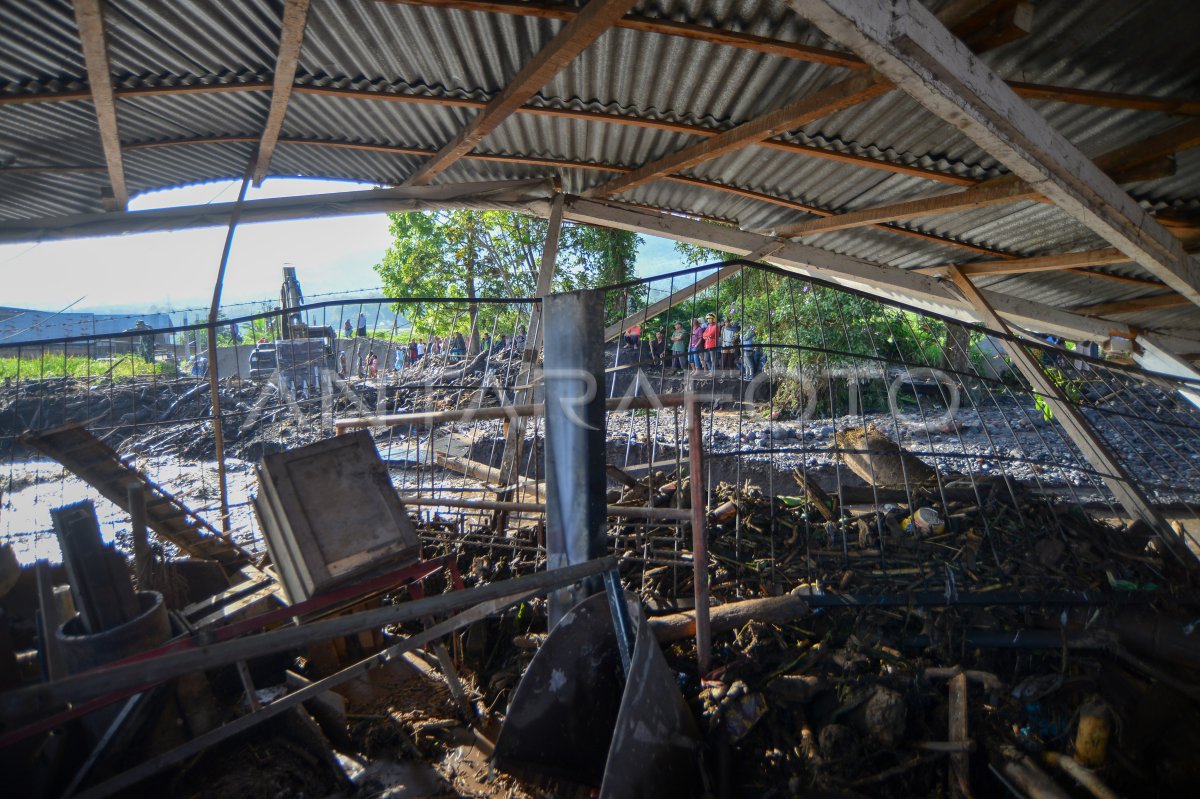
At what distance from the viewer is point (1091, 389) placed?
10.1m

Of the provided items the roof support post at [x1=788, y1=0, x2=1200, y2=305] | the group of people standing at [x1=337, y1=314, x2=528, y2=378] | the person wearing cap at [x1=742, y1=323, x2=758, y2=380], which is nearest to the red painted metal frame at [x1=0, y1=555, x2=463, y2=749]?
the group of people standing at [x1=337, y1=314, x2=528, y2=378]

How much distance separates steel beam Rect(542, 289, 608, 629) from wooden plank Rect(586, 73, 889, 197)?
1.72 metres

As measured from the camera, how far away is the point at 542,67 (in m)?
3.61

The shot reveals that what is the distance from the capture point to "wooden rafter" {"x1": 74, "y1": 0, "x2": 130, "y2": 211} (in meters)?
3.10

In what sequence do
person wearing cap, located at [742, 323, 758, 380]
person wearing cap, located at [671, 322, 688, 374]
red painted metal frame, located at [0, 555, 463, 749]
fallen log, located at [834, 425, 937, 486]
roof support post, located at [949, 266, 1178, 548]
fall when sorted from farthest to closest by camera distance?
1. person wearing cap, located at [742, 323, 758, 380]
2. person wearing cap, located at [671, 322, 688, 374]
3. fallen log, located at [834, 425, 937, 486]
4. roof support post, located at [949, 266, 1178, 548]
5. red painted metal frame, located at [0, 555, 463, 749]

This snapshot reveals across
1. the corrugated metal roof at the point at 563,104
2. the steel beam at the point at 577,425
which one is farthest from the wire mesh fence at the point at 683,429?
the corrugated metal roof at the point at 563,104

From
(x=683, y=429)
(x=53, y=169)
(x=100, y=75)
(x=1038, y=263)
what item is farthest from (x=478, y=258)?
(x=100, y=75)

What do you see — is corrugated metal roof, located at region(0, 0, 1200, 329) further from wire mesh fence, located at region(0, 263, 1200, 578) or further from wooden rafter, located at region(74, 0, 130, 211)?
wire mesh fence, located at region(0, 263, 1200, 578)

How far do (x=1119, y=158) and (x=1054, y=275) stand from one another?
9.96 ft

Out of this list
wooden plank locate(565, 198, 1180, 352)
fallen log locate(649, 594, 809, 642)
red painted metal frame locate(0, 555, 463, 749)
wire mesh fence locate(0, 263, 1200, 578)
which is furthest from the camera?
wooden plank locate(565, 198, 1180, 352)

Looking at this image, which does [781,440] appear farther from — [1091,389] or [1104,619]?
[1104,619]

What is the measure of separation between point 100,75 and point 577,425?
10.8 feet

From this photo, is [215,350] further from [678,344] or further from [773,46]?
[678,344]

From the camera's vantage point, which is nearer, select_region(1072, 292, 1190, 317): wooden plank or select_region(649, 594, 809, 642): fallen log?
select_region(649, 594, 809, 642): fallen log
